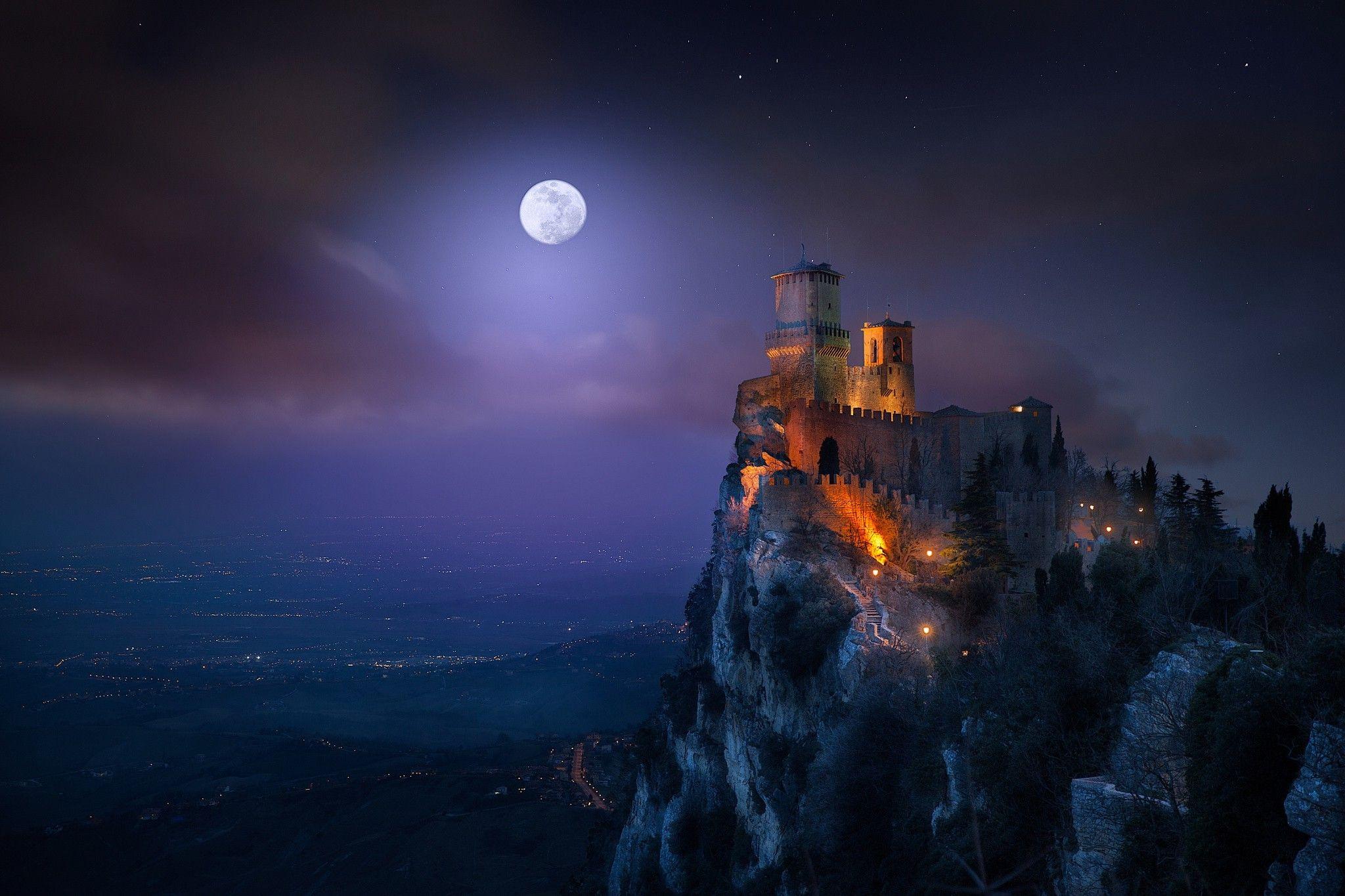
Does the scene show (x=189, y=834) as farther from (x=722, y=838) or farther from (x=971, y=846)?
(x=971, y=846)

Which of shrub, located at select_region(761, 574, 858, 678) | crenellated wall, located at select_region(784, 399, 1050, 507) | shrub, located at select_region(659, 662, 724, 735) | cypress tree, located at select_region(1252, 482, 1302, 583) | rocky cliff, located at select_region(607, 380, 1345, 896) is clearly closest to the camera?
rocky cliff, located at select_region(607, 380, 1345, 896)

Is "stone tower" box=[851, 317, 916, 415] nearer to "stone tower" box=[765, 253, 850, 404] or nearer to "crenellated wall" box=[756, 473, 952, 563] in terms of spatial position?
"stone tower" box=[765, 253, 850, 404]

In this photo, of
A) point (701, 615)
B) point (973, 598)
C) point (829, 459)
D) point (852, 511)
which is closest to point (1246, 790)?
point (973, 598)

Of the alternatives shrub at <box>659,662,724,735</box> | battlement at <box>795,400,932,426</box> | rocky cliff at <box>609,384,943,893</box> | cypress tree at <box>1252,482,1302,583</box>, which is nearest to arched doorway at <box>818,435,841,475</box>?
Result: battlement at <box>795,400,932,426</box>

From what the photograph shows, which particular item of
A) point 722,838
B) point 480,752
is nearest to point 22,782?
point 480,752

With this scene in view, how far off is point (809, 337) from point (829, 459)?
7.57 meters

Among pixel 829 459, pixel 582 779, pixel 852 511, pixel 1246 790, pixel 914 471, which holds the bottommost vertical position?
pixel 582 779

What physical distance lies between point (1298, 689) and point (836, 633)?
19.7 metres

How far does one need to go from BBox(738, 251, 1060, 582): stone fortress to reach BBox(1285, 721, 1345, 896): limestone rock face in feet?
79.1

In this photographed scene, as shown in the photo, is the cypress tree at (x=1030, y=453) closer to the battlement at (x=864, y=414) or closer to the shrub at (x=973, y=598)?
the battlement at (x=864, y=414)

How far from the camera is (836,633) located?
30.6 meters

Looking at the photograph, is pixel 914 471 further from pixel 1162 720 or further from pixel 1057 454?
pixel 1162 720

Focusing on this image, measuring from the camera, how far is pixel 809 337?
4522cm

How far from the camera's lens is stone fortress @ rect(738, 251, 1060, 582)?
35.3 m
